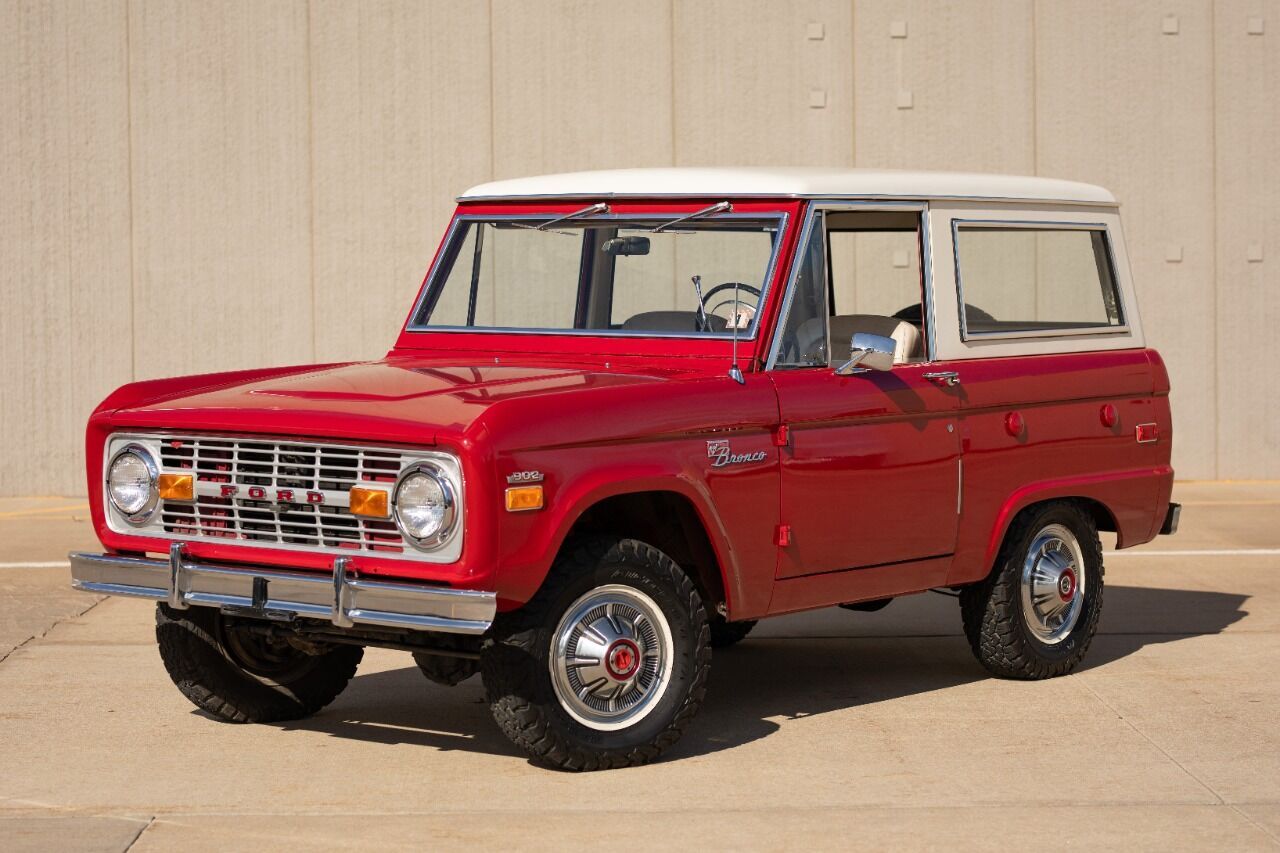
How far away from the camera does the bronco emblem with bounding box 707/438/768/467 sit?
662 cm

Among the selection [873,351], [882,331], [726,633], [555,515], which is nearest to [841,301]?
[882,331]

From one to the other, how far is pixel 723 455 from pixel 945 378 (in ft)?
4.26

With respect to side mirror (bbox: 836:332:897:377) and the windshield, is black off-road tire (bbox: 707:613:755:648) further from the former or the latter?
side mirror (bbox: 836:332:897:377)

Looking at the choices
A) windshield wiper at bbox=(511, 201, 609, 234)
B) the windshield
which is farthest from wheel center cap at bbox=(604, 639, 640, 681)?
windshield wiper at bbox=(511, 201, 609, 234)

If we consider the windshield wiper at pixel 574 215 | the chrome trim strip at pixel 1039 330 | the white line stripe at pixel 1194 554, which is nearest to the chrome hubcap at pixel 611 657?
the windshield wiper at pixel 574 215

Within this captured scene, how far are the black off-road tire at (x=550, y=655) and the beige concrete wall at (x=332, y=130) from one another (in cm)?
882

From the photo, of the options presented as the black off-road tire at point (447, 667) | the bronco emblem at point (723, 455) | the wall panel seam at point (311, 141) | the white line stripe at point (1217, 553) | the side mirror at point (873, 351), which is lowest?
the white line stripe at point (1217, 553)

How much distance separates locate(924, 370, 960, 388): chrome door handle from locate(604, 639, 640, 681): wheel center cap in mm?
1787

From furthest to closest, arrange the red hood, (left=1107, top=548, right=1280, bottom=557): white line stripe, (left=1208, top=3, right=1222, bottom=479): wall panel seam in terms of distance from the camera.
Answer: (left=1208, top=3, right=1222, bottom=479): wall panel seam < (left=1107, top=548, right=1280, bottom=557): white line stripe < the red hood

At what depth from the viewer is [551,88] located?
15000mm

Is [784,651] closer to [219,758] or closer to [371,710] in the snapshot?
[371,710]

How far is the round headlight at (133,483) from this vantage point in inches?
262

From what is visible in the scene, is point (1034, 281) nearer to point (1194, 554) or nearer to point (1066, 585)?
point (1066, 585)

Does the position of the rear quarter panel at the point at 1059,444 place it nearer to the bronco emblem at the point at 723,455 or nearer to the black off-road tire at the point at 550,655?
the bronco emblem at the point at 723,455
